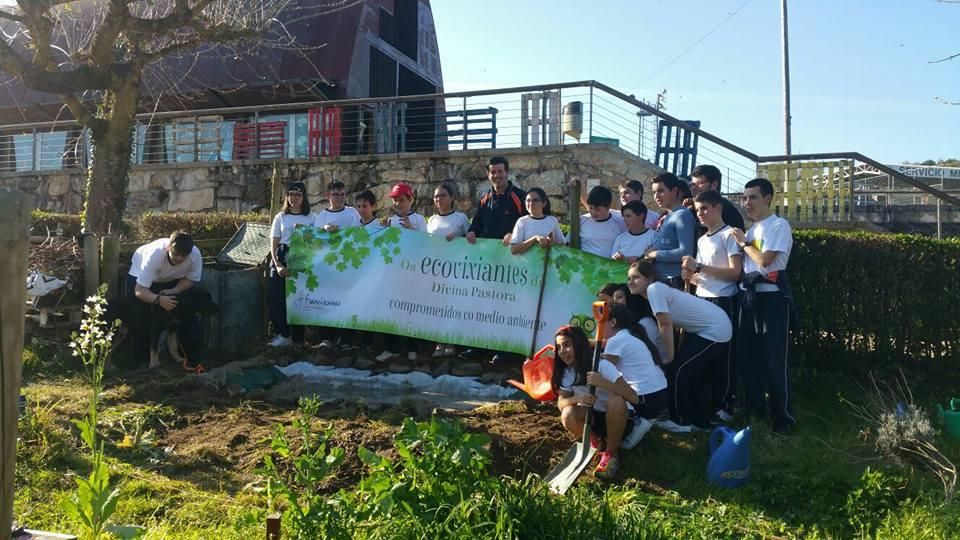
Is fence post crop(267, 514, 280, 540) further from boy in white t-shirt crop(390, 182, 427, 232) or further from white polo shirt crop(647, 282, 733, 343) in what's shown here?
boy in white t-shirt crop(390, 182, 427, 232)

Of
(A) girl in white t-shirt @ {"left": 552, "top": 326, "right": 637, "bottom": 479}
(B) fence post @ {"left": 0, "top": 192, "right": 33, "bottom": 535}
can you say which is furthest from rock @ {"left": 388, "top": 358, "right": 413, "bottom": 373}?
(B) fence post @ {"left": 0, "top": 192, "right": 33, "bottom": 535}

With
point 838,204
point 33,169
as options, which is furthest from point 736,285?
point 33,169

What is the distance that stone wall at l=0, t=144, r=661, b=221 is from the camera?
14867mm

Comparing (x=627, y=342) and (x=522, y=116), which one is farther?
(x=522, y=116)

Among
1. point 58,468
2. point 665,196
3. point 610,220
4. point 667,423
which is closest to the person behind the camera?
point 58,468

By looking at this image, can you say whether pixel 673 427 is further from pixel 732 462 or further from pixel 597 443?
pixel 732 462

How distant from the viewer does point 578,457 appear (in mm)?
5355

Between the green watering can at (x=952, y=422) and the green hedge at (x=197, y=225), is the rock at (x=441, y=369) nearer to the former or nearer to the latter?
the green watering can at (x=952, y=422)

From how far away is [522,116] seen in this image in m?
16.0

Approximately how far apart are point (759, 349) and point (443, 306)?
11.0 ft

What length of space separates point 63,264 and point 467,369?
15.7ft

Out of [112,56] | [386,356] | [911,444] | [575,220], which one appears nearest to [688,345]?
[911,444]

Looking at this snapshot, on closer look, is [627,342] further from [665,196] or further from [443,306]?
[443,306]

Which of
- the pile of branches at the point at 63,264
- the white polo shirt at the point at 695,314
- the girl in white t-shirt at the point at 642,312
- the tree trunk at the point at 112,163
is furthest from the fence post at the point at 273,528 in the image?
the tree trunk at the point at 112,163
